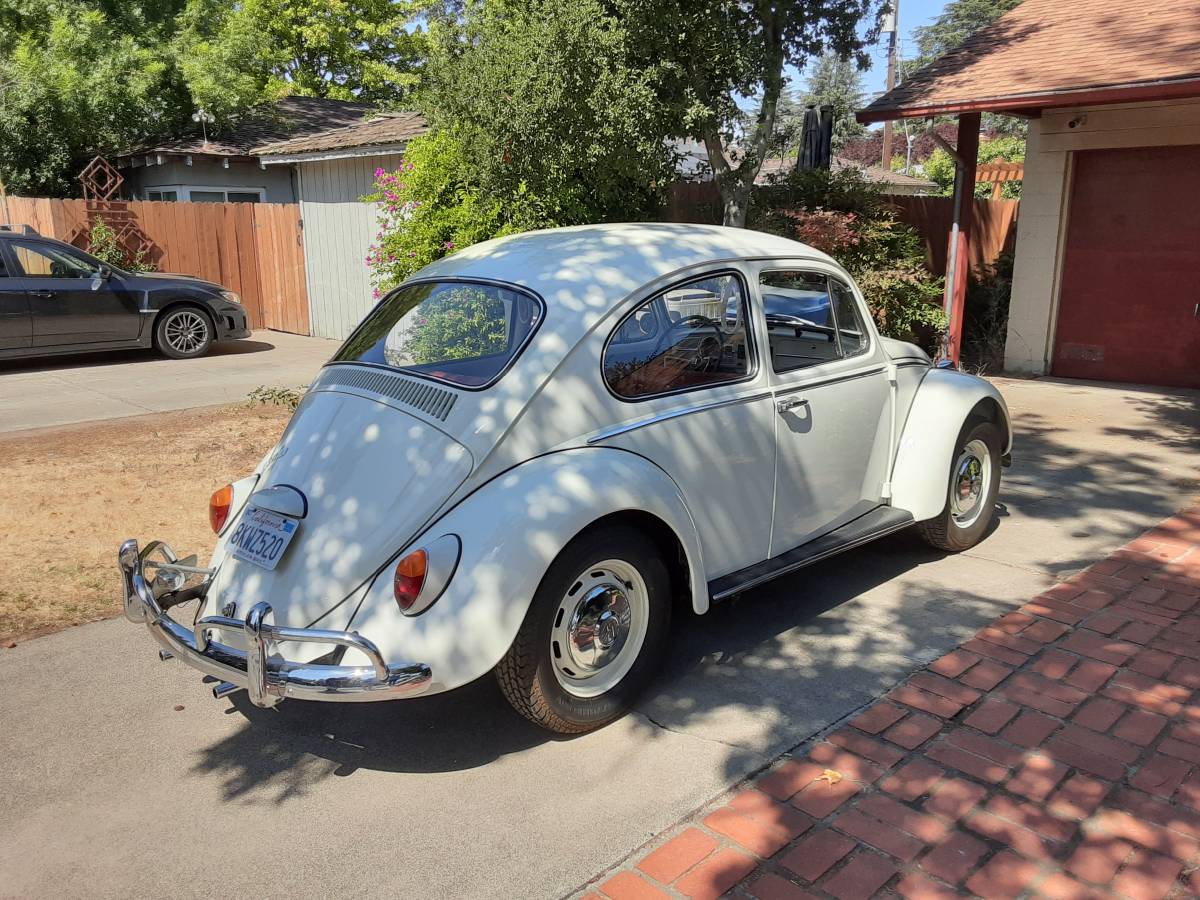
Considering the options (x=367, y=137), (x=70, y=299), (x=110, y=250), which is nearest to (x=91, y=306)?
(x=70, y=299)

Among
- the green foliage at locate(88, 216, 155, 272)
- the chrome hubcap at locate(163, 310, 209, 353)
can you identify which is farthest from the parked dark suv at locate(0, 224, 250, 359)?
the green foliage at locate(88, 216, 155, 272)

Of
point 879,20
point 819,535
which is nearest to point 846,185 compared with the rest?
point 879,20

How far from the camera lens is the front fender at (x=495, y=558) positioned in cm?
327

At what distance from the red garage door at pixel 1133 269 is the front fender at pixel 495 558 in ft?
28.5

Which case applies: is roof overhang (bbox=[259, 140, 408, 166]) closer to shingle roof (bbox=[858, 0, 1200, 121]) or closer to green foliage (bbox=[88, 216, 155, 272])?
green foliage (bbox=[88, 216, 155, 272])

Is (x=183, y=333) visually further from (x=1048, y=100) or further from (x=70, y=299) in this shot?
(x=1048, y=100)

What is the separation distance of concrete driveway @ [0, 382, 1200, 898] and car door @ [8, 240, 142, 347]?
865 cm

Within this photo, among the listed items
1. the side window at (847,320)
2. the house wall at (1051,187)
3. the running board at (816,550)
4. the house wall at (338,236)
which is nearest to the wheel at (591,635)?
the running board at (816,550)

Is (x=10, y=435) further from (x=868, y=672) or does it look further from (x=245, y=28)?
(x=245, y=28)

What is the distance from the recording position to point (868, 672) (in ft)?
14.0

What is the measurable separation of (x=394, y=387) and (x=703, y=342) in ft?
4.42

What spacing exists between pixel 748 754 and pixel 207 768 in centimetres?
199

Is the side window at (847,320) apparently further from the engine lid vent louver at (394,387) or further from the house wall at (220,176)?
the house wall at (220,176)

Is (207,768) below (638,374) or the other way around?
below
